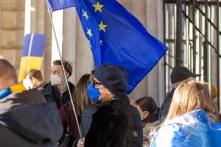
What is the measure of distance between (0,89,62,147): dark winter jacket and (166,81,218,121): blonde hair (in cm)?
67

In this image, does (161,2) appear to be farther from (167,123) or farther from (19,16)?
(167,123)

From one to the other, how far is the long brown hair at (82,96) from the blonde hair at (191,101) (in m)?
1.91

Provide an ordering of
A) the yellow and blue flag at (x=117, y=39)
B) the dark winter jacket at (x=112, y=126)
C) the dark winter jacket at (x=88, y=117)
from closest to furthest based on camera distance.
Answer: the dark winter jacket at (x=112, y=126), the dark winter jacket at (x=88, y=117), the yellow and blue flag at (x=117, y=39)

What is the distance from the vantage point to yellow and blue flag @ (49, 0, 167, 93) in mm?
6852

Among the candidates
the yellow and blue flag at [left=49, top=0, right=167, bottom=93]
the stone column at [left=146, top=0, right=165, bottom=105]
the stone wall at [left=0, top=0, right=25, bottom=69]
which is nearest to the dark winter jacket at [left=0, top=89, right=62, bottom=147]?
the yellow and blue flag at [left=49, top=0, right=167, bottom=93]

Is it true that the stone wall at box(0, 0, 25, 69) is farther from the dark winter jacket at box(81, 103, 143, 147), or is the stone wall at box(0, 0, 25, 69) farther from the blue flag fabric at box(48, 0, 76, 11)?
the dark winter jacket at box(81, 103, 143, 147)

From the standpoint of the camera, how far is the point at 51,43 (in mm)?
10398

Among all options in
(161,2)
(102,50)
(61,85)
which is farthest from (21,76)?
(161,2)

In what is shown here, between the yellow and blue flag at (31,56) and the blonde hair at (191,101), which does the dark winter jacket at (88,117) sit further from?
the yellow and blue flag at (31,56)

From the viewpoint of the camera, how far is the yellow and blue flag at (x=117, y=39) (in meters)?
6.85

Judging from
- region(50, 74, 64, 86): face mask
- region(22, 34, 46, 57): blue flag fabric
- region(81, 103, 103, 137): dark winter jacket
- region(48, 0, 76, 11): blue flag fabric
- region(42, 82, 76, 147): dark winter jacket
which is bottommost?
region(42, 82, 76, 147): dark winter jacket

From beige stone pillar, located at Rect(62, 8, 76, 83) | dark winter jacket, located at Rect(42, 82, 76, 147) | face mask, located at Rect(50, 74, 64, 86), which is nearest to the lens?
dark winter jacket, located at Rect(42, 82, 76, 147)

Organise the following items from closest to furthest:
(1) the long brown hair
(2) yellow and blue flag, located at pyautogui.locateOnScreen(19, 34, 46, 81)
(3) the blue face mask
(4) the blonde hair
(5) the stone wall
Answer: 1. (4) the blonde hair
2. (3) the blue face mask
3. (1) the long brown hair
4. (2) yellow and blue flag, located at pyautogui.locateOnScreen(19, 34, 46, 81)
5. (5) the stone wall

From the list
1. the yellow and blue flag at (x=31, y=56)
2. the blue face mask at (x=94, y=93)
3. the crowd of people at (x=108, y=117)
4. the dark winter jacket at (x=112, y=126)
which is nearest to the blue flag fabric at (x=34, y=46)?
the yellow and blue flag at (x=31, y=56)
